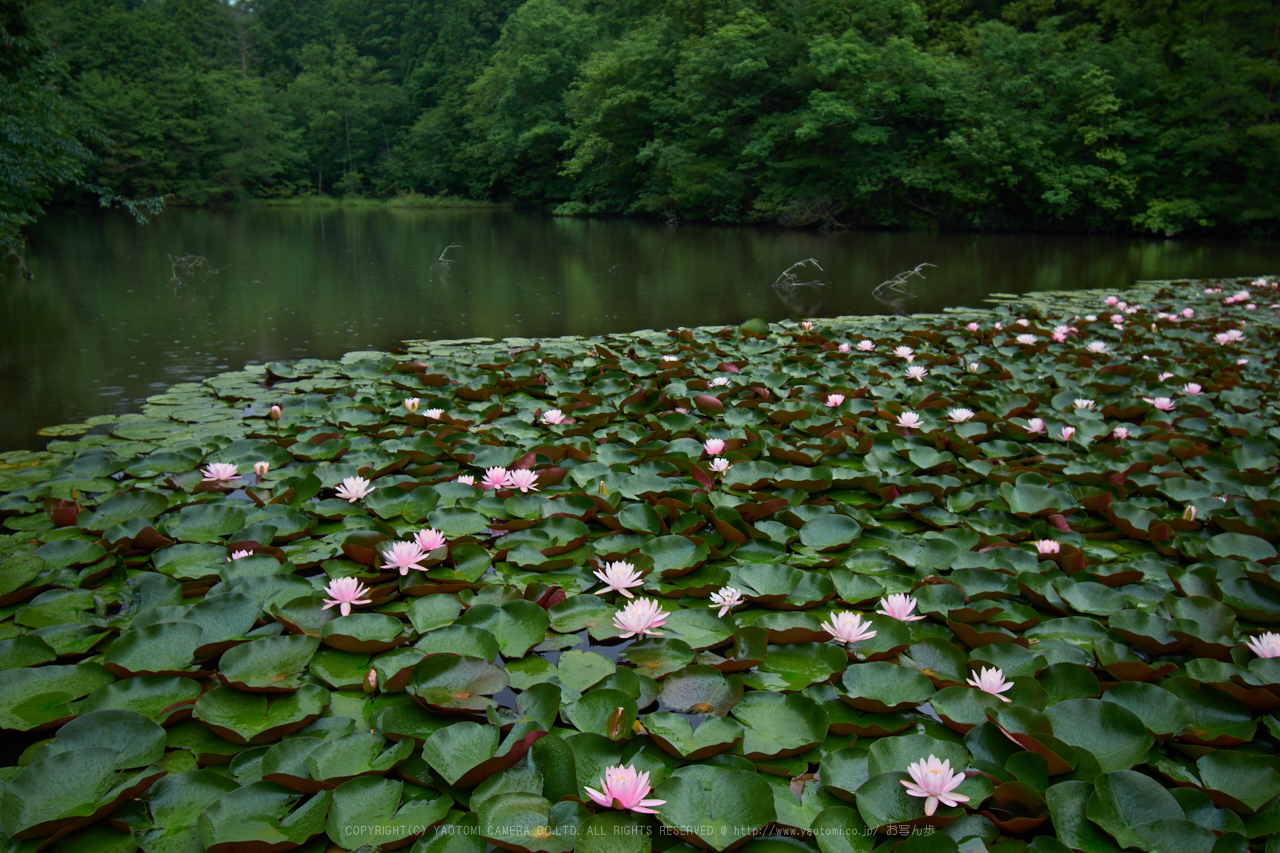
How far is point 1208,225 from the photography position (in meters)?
15.2

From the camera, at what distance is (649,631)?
1375 millimetres

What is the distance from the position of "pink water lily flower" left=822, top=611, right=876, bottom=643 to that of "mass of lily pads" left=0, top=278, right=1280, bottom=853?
3 cm

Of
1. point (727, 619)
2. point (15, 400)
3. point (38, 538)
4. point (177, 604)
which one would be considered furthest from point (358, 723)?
point (15, 400)

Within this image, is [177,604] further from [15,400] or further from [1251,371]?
[1251,371]

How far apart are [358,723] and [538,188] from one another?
27.6 m

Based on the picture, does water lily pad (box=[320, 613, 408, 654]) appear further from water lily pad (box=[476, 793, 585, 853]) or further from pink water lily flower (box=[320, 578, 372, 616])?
water lily pad (box=[476, 793, 585, 853])

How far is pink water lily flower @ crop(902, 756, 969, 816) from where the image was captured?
968 mm

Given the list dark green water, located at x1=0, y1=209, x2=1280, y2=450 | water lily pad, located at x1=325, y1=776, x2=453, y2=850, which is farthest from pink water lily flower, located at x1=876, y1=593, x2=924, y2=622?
dark green water, located at x1=0, y1=209, x2=1280, y2=450

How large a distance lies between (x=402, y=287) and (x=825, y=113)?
1235 centimetres

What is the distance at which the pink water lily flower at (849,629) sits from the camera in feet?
4.37

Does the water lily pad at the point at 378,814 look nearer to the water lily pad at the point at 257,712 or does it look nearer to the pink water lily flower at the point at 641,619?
the water lily pad at the point at 257,712

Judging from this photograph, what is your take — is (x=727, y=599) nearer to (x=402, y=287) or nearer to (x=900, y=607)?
(x=900, y=607)

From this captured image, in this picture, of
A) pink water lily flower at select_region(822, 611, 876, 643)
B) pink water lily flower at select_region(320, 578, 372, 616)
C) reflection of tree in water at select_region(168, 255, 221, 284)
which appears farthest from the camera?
reflection of tree in water at select_region(168, 255, 221, 284)

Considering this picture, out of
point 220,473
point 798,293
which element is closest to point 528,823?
point 220,473
